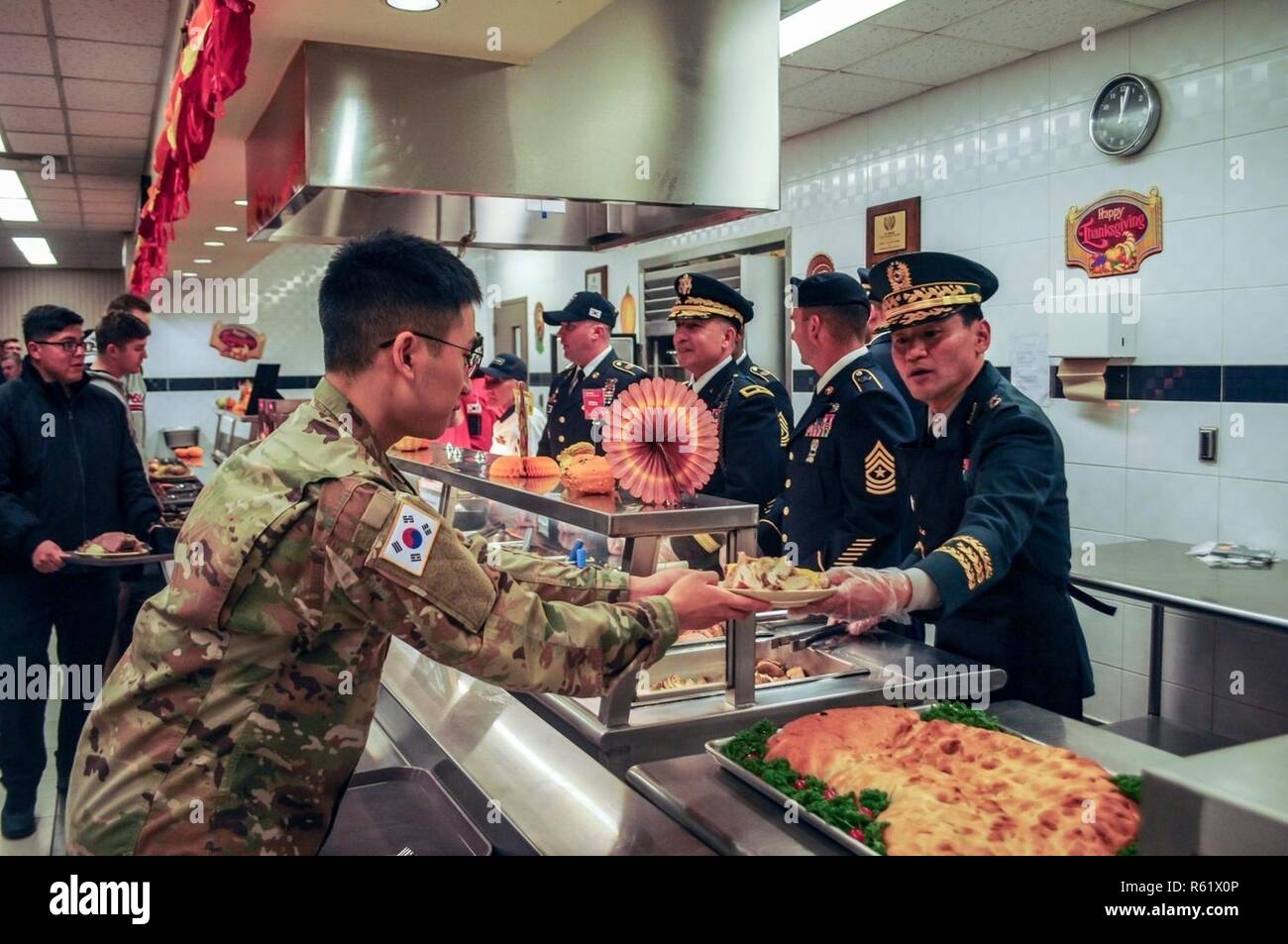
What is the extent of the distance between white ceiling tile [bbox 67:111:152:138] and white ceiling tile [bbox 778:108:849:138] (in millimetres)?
3902

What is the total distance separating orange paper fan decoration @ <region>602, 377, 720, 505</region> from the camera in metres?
2.27

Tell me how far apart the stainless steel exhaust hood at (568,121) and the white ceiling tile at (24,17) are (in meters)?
1.66

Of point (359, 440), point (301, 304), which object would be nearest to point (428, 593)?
point (359, 440)

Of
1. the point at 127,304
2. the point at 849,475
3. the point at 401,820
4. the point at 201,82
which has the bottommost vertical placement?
the point at 401,820

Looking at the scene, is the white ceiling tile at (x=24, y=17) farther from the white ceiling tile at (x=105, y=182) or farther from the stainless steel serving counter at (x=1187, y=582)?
the stainless steel serving counter at (x=1187, y=582)

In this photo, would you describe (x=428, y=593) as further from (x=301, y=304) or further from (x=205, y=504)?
(x=301, y=304)

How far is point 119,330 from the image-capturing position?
4.77 metres

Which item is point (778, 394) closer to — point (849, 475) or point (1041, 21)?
point (849, 475)

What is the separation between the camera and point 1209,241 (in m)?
4.43

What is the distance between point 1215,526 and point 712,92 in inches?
116

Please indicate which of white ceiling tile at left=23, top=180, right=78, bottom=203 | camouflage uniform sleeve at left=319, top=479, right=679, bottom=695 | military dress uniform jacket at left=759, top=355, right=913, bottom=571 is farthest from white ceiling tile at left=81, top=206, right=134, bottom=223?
camouflage uniform sleeve at left=319, top=479, right=679, bottom=695

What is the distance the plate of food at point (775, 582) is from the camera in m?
1.89

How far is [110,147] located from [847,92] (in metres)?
5.07

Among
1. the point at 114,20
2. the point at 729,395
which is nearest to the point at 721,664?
the point at 729,395
